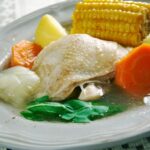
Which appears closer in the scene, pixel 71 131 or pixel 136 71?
pixel 71 131

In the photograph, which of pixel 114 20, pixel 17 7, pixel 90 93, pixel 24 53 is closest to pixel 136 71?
pixel 90 93

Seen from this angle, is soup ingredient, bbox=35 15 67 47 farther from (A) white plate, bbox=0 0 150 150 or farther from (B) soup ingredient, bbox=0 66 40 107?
(A) white plate, bbox=0 0 150 150

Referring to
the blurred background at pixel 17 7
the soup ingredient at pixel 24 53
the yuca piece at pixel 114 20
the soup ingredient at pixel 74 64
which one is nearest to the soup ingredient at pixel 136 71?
the soup ingredient at pixel 74 64

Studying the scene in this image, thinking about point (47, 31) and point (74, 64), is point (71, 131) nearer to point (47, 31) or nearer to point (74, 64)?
point (74, 64)

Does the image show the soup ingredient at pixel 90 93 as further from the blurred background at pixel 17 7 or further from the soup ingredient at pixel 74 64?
the blurred background at pixel 17 7

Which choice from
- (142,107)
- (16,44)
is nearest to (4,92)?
(16,44)

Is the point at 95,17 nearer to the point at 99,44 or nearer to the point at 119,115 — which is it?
the point at 99,44
